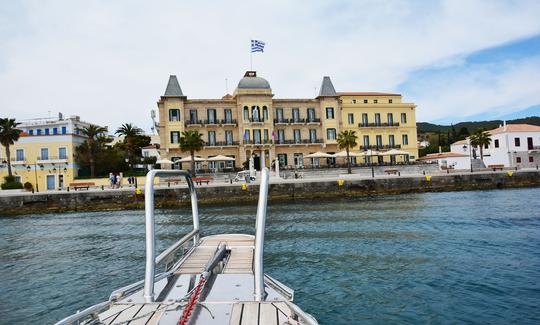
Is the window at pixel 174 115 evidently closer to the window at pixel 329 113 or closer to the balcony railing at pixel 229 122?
the balcony railing at pixel 229 122

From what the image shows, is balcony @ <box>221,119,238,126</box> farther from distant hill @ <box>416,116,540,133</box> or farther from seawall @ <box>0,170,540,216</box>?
A: distant hill @ <box>416,116,540,133</box>

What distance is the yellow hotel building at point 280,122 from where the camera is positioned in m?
50.8

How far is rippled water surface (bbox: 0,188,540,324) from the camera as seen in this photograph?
759 cm

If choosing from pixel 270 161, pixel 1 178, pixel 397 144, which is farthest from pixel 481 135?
pixel 1 178

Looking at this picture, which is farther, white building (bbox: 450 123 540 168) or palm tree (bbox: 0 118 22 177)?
white building (bbox: 450 123 540 168)

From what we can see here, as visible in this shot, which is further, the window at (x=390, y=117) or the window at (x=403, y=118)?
the window at (x=403, y=118)

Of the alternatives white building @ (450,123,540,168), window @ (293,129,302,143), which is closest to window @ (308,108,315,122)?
window @ (293,129,302,143)

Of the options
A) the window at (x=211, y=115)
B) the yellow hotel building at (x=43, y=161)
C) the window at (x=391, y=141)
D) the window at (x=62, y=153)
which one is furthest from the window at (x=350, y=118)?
the window at (x=62, y=153)

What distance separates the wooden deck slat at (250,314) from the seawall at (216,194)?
2919 centimetres

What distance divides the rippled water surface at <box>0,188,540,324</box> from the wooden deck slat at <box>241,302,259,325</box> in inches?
137

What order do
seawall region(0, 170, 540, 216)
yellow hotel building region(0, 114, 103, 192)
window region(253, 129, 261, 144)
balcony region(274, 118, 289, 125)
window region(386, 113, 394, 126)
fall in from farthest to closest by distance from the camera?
window region(386, 113, 394, 126), balcony region(274, 118, 289, 125), window region(253, 129, 261, 144), yellow hotel building region(0, 114, 103, 192), seawall region(0, 170, 540, 216)

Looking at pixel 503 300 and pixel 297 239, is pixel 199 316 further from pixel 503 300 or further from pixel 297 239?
pixel 297 239

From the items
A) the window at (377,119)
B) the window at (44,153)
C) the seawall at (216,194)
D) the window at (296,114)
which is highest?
the window at (296,114)

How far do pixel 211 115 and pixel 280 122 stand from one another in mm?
10214
